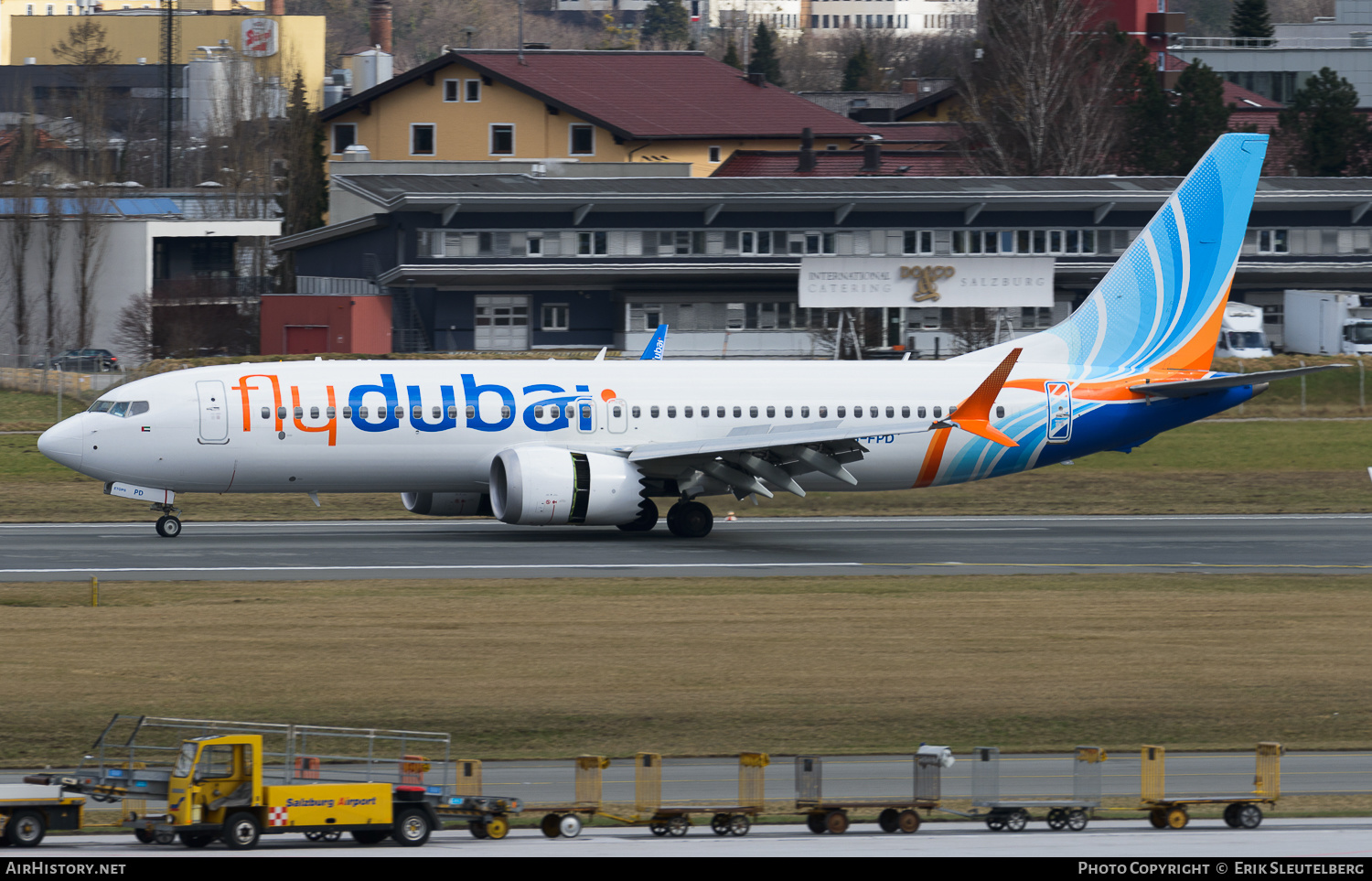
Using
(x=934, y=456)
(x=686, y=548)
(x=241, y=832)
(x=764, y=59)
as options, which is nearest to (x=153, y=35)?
(x=764, y=59)

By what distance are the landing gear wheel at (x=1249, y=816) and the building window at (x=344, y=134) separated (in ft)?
348

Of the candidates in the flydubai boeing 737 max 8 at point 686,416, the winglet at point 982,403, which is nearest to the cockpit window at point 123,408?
the flydubai boeing 737 max 8 at point 686,416

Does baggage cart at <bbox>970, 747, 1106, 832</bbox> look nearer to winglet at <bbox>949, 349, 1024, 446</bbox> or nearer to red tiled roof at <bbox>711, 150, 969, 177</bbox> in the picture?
winglet at <bbox>949, 349, 1024, 446</bbox>

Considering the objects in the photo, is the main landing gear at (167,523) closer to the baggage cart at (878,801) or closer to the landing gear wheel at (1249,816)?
the baggage cart at (878,801)

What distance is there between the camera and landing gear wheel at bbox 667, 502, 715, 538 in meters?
40.3

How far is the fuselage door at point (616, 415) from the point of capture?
130 ft

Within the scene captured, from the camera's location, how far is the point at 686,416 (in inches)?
1587

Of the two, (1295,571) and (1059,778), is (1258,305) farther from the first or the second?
(1059,778)

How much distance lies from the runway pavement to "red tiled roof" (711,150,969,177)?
67.7 metres

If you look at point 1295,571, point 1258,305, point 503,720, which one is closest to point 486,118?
point 1258,305

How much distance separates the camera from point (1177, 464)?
5694 centimetres

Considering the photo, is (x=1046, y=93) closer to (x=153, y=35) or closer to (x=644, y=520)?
(x=644, y=520)

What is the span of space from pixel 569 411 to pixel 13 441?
25053 millimetres

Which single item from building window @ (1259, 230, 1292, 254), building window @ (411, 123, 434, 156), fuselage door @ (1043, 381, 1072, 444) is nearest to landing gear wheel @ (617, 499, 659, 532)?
fuselage door @ (1043, 381, 1072, 444)
